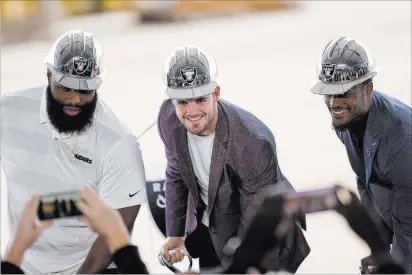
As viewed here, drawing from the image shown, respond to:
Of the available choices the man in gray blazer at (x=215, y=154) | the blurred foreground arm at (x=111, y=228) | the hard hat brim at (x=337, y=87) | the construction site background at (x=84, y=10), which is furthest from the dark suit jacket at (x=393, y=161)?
the construction site background at (x=84, y=10)

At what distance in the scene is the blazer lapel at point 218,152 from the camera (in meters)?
5.76

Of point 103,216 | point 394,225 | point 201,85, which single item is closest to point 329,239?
point 394,225

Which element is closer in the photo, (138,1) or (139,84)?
(139,84)

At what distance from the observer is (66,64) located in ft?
18.5

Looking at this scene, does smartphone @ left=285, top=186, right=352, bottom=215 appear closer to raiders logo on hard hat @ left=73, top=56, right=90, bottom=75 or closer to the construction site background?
raiders logo on hard hat @ left=73, top=56, right=90, bottom=75

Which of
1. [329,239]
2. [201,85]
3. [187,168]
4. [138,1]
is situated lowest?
[329,239]

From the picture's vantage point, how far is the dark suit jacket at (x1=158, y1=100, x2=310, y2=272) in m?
5.75

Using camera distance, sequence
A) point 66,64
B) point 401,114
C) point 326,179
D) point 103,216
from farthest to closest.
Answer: point 326,179, point 401,114, point 66,64, point 103,216

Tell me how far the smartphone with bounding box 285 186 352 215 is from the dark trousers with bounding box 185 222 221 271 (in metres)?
2.35

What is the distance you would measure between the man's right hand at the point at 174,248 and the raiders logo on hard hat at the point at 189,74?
1.00m

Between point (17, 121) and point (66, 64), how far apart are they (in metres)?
0.39

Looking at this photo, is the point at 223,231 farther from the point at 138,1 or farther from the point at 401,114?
the point at 138,1

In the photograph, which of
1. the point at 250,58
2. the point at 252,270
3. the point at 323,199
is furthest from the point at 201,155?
the point at 250,58

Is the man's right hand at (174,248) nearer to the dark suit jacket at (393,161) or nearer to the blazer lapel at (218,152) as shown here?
the blazer lapel at (218,152)
